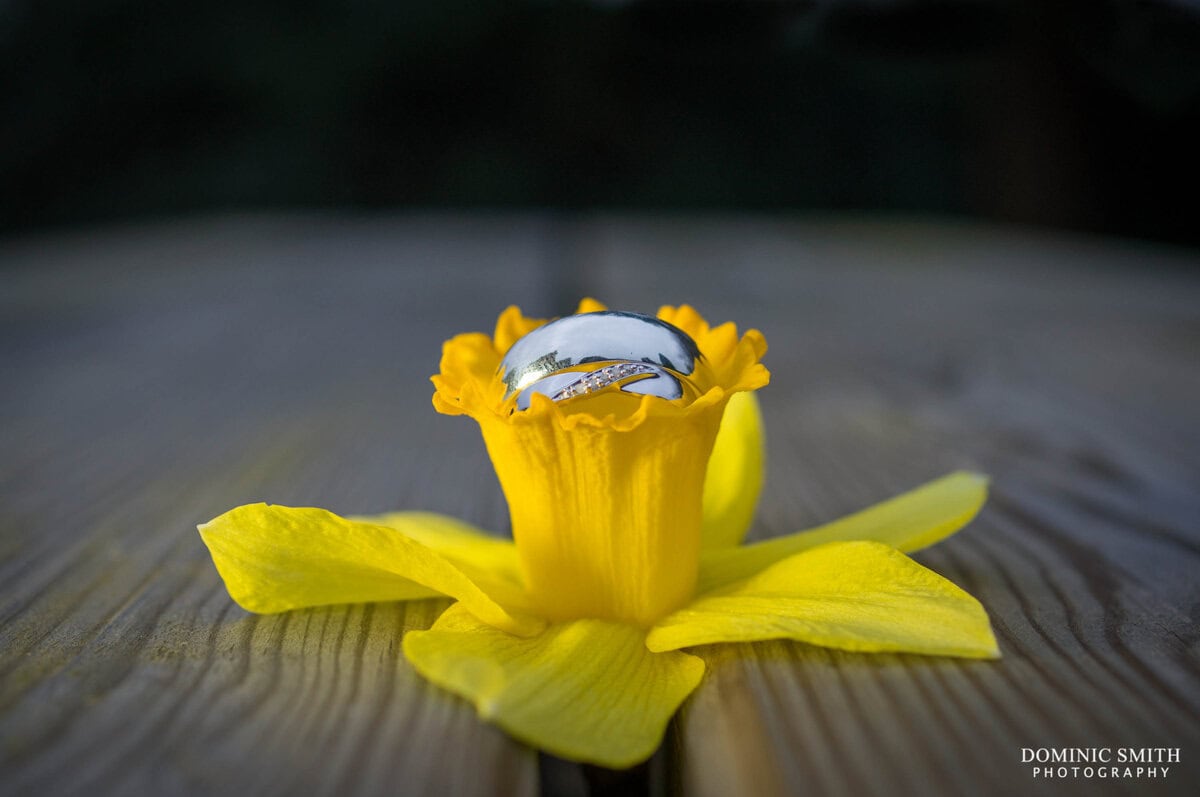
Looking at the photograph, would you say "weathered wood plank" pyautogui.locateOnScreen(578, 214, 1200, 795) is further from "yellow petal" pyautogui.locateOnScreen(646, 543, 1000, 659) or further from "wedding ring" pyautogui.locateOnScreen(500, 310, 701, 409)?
"wedding ring" pyautogui.locateOnScreen(500, 310, 701, 409)

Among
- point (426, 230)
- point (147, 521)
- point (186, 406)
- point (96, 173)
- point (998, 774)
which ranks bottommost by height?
point (998, 774)

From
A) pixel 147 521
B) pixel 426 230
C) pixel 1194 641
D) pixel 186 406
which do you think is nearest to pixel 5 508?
pixel 147 521

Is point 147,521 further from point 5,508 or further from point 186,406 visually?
point 186,406

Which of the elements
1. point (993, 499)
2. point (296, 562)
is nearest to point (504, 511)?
point (296, 562)

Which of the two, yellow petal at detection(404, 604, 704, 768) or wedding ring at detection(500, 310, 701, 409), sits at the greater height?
wedding ring at detection(500, 310, 701, 409)

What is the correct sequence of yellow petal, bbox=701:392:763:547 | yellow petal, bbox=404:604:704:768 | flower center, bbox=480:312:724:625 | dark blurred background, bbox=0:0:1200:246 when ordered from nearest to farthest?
1. yellow petal, bbox=404:604:704:768
2. flower center, bbox=480:312:724:625
3. yellow petal, bbox=701:392:763:547
4. dark blurred background, bbox=0:0:1200:246

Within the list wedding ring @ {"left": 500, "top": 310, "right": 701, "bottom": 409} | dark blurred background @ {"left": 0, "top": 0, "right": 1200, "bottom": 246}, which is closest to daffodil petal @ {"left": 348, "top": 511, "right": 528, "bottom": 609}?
wedding ring @ {"left": 500, "top": 310, "right": 701, "bottom": 409}
